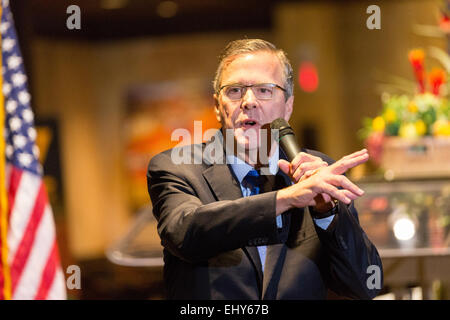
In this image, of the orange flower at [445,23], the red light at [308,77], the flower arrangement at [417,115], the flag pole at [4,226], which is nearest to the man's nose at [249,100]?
the flag pole at [4,226]

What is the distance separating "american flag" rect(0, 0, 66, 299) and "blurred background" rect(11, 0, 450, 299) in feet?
1.72

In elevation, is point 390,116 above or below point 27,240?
above

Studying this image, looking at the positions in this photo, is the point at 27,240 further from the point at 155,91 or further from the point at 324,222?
the point at 155,91

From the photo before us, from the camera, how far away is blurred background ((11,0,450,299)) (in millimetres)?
4387

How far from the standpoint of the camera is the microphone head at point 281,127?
1.49 metres

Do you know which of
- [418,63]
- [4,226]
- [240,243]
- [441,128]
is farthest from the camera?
[441,128]

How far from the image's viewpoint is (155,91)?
11.1 meters

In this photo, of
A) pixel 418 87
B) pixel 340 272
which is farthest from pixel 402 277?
pixel 340 272

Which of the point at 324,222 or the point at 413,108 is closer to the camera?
the point at 324,222

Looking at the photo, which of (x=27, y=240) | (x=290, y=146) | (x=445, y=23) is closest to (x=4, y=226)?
(x=27, y=240)

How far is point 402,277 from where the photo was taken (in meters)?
3.08

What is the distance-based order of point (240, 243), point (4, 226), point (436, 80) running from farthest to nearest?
point (436, 80) < point (4, 226) < point (240, 243)

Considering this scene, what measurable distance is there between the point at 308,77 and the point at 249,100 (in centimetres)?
759

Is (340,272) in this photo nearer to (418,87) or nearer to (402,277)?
(402,277)
